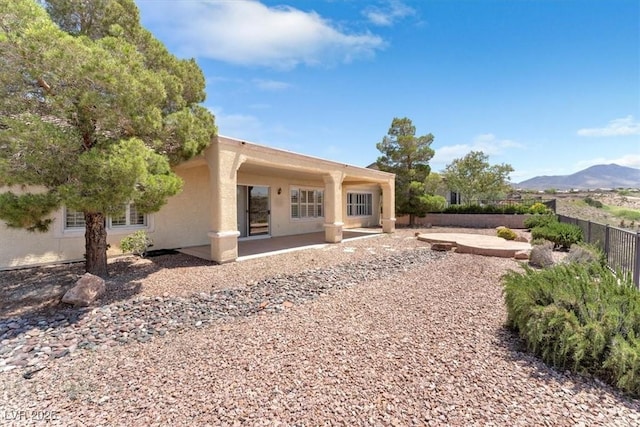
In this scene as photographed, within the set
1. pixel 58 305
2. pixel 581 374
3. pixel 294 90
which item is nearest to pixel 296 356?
pixel 581 374

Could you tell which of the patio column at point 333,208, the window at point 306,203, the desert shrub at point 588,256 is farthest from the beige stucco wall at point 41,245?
the desert shrub at point 588,256

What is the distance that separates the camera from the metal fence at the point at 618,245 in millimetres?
5684

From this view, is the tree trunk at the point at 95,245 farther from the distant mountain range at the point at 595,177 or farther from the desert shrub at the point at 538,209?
the distant mountain range at the point at 595,177

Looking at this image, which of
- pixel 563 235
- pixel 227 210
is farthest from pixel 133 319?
pixel 563 235

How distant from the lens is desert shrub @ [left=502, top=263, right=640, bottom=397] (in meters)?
2.78

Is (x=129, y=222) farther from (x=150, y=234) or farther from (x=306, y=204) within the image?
(x=306, y=204)

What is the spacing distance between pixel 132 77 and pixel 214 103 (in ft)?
11.0

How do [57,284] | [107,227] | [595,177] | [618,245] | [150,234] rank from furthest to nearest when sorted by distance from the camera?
1. [595,177]
2. [150,234]
3. [107,227]
4. [618,245]
5. [57,284]

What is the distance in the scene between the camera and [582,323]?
324 centimetres

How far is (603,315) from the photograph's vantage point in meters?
3.15

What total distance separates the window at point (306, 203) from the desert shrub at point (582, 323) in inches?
438

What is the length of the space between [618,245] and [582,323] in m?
5.76

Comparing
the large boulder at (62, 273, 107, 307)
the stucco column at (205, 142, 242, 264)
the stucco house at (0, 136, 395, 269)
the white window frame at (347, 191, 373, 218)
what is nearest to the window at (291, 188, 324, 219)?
the stucco house at (0, 136, 395, 269)

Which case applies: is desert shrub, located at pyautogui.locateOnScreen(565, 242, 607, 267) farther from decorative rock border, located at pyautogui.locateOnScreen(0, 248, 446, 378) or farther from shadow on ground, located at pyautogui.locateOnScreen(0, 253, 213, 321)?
shadow on ground, located at pyautogui.locateOnScreen(0, 253, 213, 321)
